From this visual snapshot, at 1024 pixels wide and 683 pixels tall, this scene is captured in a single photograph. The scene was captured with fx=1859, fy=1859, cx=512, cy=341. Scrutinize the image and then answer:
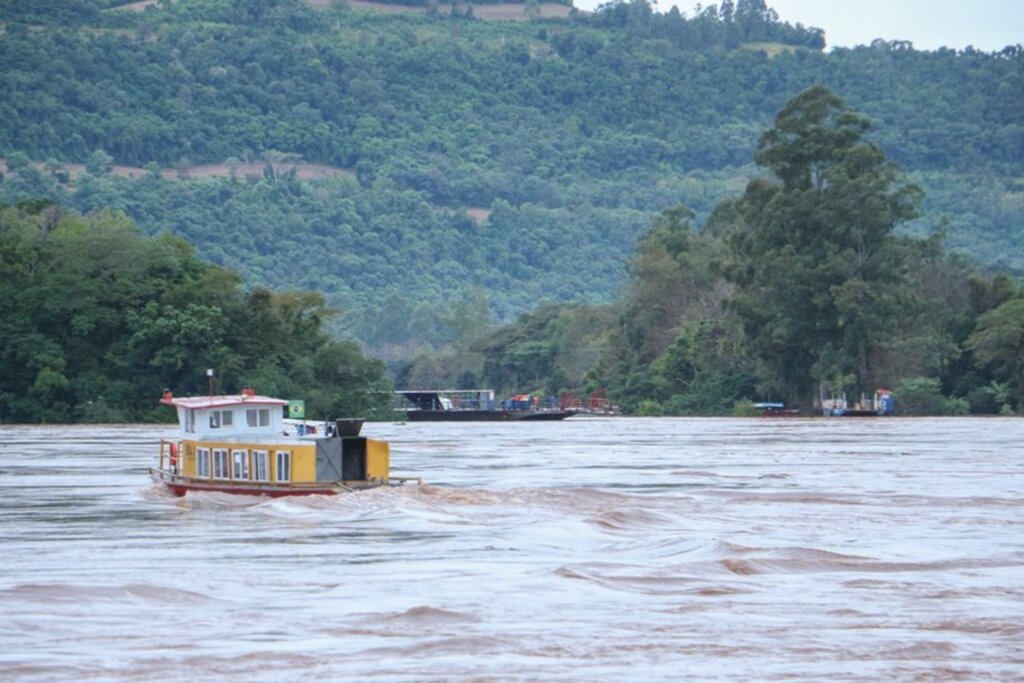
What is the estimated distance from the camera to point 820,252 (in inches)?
3647

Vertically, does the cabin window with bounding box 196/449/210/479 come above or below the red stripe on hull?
above

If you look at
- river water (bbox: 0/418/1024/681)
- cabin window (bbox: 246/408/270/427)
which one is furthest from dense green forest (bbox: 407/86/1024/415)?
cabin window (bbox: 246/408/270/427)

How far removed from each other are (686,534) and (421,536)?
14.5ft

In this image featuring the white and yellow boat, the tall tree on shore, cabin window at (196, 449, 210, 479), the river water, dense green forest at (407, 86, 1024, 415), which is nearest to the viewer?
the river water

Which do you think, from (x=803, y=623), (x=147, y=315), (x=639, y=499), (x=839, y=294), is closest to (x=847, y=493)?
(x=639, y=499)

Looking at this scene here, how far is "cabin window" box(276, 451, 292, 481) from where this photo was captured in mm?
38062

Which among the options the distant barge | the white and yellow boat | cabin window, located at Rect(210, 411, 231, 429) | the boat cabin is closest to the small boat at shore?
the distant barge

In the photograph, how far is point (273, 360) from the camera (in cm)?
9150

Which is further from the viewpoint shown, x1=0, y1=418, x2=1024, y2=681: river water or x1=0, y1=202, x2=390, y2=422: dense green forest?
x1=0, y1=202, x2=390, y2=422: dense green forest

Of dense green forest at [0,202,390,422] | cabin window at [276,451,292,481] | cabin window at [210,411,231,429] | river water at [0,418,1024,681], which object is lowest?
river water at [0,418,1024,681]

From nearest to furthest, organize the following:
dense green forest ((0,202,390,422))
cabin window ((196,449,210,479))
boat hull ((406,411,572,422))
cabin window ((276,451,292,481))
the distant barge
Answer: cabin window ((276,451,292,481))
cabin window ((196,449,210,479))
dense green forest ((0,202,390,422))
boat hull ((406,411,572,422))
the distant barge

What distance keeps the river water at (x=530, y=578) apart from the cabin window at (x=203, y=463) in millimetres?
1035

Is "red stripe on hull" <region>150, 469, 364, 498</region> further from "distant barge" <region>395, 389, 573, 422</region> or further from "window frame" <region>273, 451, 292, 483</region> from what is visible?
"distant barge" <region>395, 389, 573, 422</region>

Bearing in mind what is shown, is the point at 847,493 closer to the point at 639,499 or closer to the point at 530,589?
the point at 639,499
